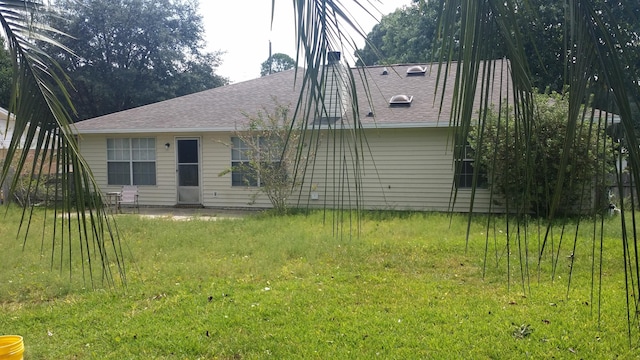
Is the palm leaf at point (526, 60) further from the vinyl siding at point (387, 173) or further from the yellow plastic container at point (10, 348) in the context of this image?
the vinyl siding at point (387, 173)

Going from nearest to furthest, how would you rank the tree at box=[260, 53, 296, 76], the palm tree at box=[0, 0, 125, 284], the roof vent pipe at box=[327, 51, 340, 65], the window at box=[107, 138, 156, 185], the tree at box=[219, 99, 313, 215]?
the roof vent pipe at box=[327, 51, 340, 65]
the tree at box=[260, 53, 296, 76]
the palm tree at box=[0, 0, 125, 284]
the tree at box=[219, 99, 313, 215]
the window at box=[107, 138, 156, 185]

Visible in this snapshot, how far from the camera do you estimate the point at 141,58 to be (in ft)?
91.2

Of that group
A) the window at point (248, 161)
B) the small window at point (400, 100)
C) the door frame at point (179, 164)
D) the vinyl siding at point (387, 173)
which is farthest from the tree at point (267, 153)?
the small window at point (400, 100)

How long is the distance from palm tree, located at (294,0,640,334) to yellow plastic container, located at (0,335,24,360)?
11.1 ft

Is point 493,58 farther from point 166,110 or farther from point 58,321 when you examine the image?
point 166,110

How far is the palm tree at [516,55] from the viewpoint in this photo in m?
0.73

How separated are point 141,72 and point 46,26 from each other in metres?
27.8

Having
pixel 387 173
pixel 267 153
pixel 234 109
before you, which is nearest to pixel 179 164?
pixel 234 109

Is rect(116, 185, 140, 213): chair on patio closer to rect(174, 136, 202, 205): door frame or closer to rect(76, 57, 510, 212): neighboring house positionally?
rect(76, 57, 510, 212): neighboring house

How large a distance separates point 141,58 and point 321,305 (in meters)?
26.3

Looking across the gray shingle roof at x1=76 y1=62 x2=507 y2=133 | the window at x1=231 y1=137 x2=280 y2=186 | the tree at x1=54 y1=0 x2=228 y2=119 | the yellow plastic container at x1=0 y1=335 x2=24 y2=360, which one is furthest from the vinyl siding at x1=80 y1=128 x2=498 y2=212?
the tree at x1=54 y1=0 x2=228 y2=119

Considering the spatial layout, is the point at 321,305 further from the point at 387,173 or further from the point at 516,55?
the point at 387,173

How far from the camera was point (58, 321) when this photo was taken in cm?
471

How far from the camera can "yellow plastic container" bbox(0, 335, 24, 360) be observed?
326cm
